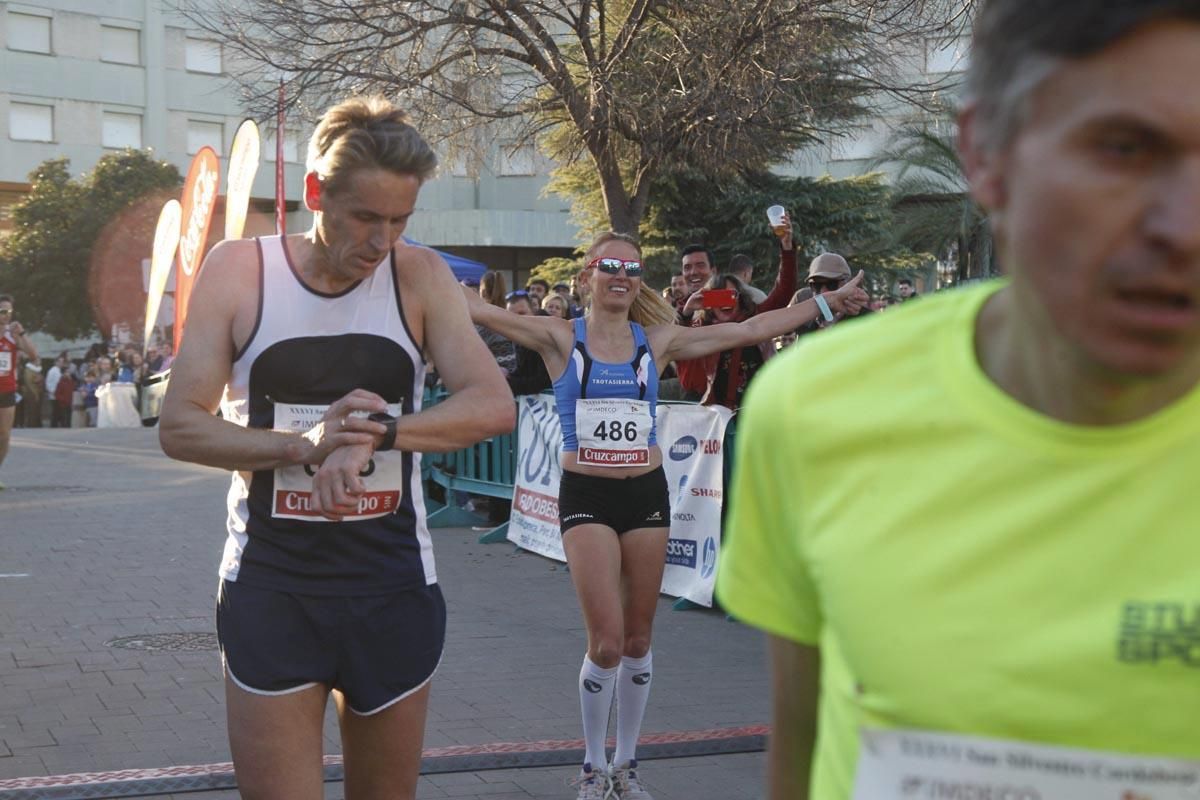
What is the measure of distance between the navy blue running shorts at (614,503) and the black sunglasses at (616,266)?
869 mm

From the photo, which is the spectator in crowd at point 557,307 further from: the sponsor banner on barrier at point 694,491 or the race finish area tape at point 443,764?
the race finish area tape at point 443,764

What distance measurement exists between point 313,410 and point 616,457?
2903mm

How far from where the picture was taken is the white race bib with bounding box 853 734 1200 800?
1389 millimetres

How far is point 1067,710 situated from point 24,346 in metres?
17.0

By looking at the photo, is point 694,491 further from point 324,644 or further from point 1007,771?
point 1007,771

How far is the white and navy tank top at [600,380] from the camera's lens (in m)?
6.53

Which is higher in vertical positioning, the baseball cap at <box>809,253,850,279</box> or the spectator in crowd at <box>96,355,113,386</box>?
the baseball cap at <box>809,253,850,279</box>

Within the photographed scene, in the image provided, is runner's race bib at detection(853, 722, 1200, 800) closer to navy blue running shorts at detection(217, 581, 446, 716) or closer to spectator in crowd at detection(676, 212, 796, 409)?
navy blue running shorts at detection(217, 581, 446, 716)

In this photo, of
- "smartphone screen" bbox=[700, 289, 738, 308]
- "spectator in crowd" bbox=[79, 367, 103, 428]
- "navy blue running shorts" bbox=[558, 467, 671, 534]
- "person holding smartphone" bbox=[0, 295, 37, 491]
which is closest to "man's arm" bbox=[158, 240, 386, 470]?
"navy blue running shorts" bbox=[558, 467, 671, 534]

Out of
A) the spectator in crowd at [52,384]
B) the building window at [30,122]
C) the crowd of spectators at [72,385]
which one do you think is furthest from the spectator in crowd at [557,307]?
the building window at [30,122]

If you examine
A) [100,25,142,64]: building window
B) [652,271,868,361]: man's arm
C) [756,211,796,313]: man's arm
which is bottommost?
[652,271,868,361]: man's arm

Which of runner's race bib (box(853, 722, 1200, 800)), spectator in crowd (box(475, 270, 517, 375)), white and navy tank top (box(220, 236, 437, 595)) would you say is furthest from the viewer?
spectator in crowd (box(475, 270, 517, 375))

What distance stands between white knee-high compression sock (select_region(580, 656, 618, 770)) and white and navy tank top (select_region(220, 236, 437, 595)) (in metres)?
2.66

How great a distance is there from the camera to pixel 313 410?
3.54 m
